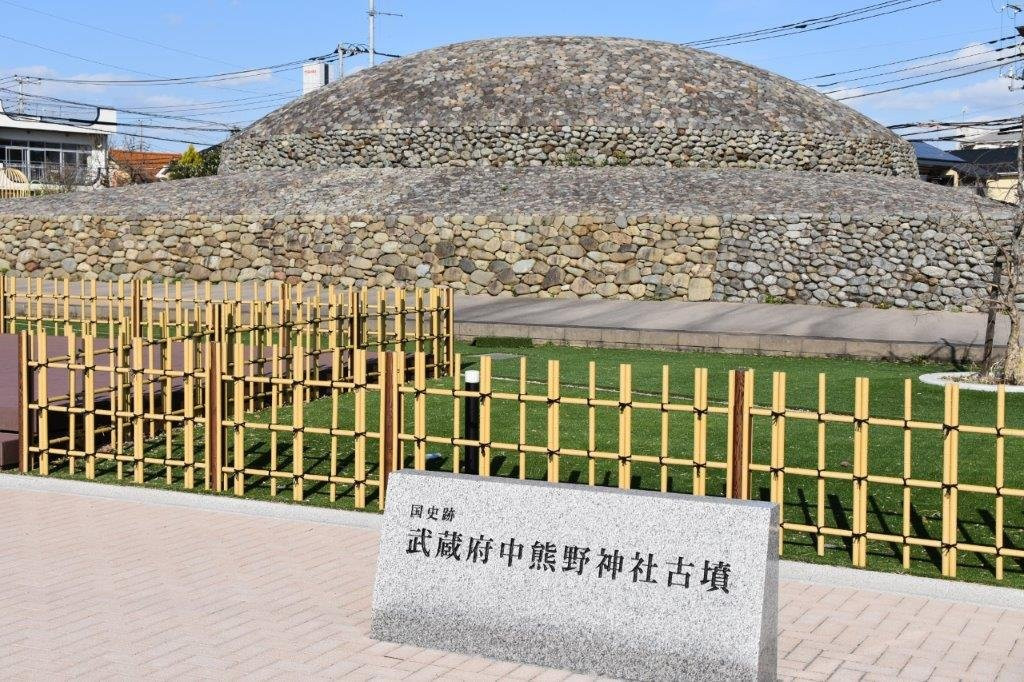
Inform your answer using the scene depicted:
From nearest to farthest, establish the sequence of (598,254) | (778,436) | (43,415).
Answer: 1. (778,436)
2. (43,415)
3. (598,254)

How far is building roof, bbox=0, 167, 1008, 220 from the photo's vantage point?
24.6 meters

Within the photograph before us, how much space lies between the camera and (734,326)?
19172mm

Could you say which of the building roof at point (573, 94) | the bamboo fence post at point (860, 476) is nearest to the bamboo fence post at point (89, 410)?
the bamboo fence post at point (860, 476)

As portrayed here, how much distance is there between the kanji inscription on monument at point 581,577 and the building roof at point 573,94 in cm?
2426

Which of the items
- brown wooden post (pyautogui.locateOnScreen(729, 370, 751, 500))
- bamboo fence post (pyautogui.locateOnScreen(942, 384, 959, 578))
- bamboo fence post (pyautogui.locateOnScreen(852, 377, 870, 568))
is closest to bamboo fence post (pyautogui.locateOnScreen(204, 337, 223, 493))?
brown wooden post (pyautogui.locateOnScreen(729, 370, 751, 500))

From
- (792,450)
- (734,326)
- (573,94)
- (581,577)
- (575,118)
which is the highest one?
(573,94)

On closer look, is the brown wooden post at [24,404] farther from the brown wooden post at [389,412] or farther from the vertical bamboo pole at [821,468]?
the vertical bamboo pole at [821,468]

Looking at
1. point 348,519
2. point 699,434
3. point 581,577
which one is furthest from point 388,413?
point 581,577

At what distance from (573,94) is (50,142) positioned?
46041 millimetres

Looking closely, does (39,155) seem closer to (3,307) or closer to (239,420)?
(3,307)

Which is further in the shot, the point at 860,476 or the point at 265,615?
the point at 860,476

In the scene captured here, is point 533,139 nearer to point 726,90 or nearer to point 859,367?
point 726,90

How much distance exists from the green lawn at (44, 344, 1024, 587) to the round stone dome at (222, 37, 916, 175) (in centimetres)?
1494

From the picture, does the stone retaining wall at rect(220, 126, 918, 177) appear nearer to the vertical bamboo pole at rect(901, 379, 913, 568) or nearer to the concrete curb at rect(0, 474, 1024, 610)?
the concrete curb at rect(0, 474, 1024, 610)
